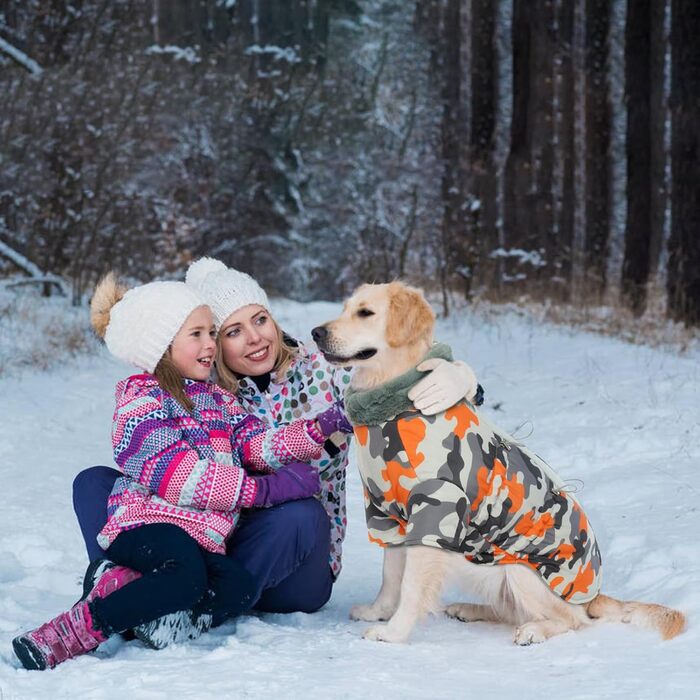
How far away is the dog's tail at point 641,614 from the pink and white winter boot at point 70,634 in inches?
61.1

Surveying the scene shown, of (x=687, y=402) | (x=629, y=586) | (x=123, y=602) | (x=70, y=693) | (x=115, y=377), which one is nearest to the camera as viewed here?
(x=70, y=693)

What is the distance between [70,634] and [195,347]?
3.46 feet

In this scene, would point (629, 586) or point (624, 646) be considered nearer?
point (624, 646)

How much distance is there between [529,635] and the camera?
3.30 meters

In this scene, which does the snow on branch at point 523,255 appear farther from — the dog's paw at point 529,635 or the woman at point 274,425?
the dog's paw at point 529,635

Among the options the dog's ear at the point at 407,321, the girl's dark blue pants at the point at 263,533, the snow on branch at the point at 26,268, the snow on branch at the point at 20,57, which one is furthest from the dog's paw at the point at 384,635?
the snow on branch at the point at 20,57

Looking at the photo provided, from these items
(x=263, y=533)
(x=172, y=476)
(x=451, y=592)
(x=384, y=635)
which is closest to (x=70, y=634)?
(x=172, y=476)

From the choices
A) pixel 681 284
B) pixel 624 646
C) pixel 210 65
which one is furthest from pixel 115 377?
pixel 210 65

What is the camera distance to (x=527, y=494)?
130 inches

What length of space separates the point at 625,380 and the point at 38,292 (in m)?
8.27

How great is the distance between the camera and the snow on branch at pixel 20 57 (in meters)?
12.9

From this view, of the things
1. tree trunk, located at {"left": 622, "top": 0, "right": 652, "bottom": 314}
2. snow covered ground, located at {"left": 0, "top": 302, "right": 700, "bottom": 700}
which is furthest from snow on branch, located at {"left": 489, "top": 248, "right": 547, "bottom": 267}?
snow covered ground, located at {"left": 0, "top": 302, "right": 700, "bottom": 700}

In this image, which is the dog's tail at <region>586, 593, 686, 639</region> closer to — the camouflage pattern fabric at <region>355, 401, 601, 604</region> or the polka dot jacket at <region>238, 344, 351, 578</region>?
the camouflage pattern fabric at <region>355, 401, 601, 604</region>

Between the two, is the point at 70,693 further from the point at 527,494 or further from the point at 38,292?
the point at 38,292
